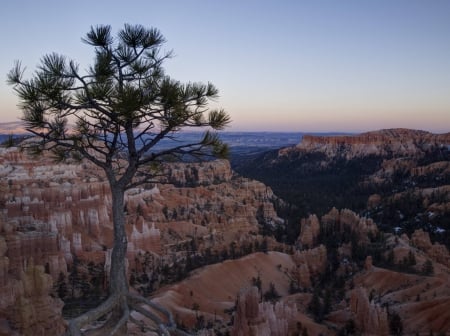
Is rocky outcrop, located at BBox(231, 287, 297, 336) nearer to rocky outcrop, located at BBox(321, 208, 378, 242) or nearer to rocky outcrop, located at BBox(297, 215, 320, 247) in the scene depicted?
rocky outcrop, located at BBox(321, 208, 378, 242)

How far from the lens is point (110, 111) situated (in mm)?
4320

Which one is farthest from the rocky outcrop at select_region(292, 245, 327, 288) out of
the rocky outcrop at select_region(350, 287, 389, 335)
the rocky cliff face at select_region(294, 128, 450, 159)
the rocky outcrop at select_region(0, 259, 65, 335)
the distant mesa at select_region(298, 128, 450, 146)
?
the distant mesa at select_region(298, 128, 450, 146)

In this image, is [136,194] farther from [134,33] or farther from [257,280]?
[134,33]

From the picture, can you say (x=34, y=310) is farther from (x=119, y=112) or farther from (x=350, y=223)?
(x=350, y=223)

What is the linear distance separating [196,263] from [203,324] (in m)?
11.4

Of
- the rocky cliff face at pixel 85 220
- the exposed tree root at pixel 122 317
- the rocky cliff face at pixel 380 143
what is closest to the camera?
the exposed tree root at pixel 122 317

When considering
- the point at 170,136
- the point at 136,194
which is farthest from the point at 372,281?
the point at 136,194

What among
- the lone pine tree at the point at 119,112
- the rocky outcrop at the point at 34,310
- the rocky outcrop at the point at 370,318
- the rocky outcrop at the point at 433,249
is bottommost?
the rocky outcrop at the point at 433,249

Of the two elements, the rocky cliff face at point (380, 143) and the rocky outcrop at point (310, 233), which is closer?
the rocky outcrop at point (310, 233)

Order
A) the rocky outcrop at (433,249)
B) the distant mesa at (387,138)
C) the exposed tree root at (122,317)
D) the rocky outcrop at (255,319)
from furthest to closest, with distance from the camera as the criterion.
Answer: the distant mesa at (387,138) < the rocky outcrop at (433,249) < the rocky outcrop at (255,319) < the exposed tree root at (122,317)

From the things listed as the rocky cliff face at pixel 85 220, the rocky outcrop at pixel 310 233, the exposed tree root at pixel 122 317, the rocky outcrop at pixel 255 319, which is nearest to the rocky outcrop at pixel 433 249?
the rocky outcrop at pixel 310 233

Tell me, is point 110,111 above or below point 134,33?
below

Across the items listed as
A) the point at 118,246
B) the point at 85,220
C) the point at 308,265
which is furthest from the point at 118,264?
the point at 85,220

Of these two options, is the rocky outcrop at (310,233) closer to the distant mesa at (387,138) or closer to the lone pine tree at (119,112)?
the lone pine tree at (119,112)
